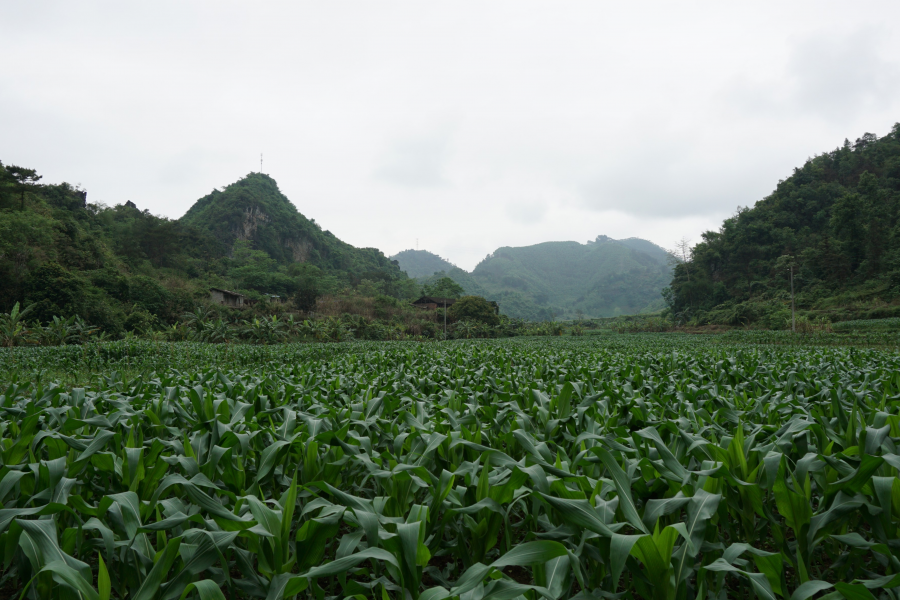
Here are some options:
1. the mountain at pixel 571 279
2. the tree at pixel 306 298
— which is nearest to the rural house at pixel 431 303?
the tree at pixel 306 298

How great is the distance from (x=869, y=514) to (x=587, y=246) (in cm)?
19563

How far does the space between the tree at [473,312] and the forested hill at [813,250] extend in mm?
27976

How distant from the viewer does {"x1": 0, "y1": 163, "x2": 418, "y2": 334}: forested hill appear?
27203 mm

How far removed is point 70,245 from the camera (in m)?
33.3

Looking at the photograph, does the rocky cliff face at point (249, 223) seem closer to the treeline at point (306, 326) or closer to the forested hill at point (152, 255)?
the forested hill at point (152, 255)

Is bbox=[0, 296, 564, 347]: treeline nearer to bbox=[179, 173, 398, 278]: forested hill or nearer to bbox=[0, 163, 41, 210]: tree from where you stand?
bbox=[0, 163, 41, 210]: tree

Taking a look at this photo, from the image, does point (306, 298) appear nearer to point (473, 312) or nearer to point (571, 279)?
point (473, 312)

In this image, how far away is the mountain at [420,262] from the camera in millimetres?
149500

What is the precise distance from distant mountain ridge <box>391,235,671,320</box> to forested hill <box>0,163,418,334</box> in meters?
32.3

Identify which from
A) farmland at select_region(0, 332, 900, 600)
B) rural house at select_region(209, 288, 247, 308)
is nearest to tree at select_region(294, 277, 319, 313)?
rural house at select_region(209, 288, 247, 308)

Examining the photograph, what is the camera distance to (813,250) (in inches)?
1959

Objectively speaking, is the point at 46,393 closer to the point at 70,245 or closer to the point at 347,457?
the point at 347,457

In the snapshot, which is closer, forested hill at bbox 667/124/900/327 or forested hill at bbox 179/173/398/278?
forested hill at bbox 667/124/900/327

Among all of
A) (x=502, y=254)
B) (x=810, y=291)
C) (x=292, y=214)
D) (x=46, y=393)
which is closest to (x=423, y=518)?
(x=46, y=393)
